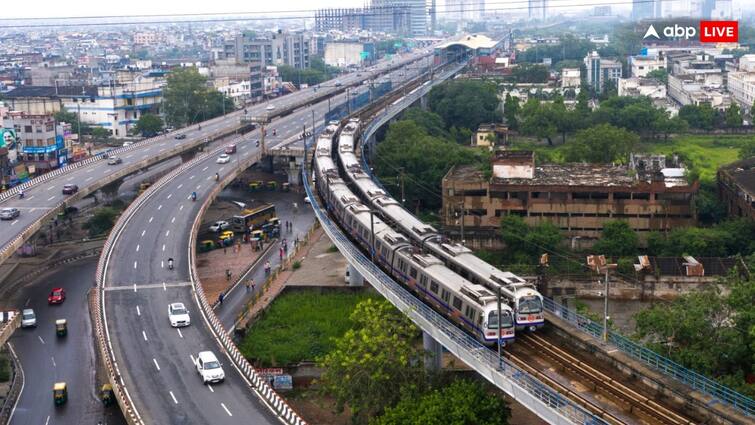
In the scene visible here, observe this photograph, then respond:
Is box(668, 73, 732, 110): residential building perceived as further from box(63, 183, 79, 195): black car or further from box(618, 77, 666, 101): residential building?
box(63, 183, 79, 195): black car

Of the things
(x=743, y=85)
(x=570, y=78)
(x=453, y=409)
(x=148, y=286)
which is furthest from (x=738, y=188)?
(x=570, y=78)

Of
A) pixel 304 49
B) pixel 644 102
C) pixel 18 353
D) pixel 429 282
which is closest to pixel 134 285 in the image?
pixel 18 353

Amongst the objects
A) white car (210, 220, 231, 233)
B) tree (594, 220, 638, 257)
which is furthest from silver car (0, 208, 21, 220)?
tree (594, 220, 638, 257)

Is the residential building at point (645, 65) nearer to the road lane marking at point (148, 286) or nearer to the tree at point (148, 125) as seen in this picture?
the tree at point (148, 125)

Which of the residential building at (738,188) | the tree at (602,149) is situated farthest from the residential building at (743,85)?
the residential building at (738,188)

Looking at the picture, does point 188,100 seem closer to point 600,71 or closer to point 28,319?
point 600,71

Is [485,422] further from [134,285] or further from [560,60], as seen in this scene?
[560,60]
